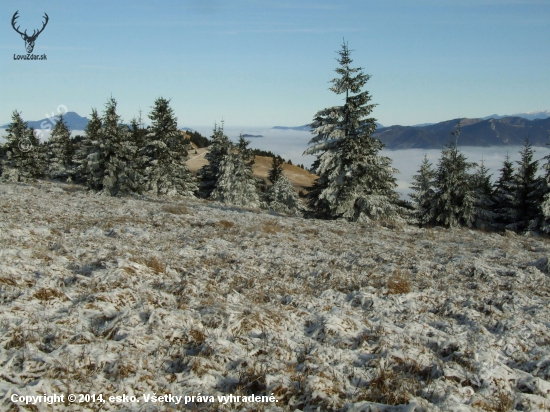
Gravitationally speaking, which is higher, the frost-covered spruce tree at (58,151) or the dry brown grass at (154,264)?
the frost-covered spruce tree at (58,151)

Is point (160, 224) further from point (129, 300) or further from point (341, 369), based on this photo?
point (341, 369)

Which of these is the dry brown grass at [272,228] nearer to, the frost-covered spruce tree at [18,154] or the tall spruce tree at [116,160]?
the tall spruce tree at [116,160]

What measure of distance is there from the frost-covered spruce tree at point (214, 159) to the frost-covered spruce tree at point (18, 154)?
78.1ft

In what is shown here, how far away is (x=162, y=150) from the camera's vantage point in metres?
43.5

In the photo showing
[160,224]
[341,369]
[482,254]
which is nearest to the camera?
[341,369]

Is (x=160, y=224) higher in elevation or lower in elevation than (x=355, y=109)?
lower

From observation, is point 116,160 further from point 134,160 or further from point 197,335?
point 197,335

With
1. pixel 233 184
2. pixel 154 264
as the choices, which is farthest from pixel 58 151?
pixel 154 264

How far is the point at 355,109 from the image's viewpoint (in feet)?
79.5

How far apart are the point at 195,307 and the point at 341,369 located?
311cm

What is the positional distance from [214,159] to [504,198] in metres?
37.9

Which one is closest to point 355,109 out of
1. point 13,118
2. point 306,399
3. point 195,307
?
point 195,307

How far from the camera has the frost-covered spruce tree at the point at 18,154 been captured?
49750 mm

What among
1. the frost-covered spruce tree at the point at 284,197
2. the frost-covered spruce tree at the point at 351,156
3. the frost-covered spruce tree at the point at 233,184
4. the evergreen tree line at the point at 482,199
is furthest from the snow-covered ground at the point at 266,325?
the frost-covered spruce tree at the point at 284,197
